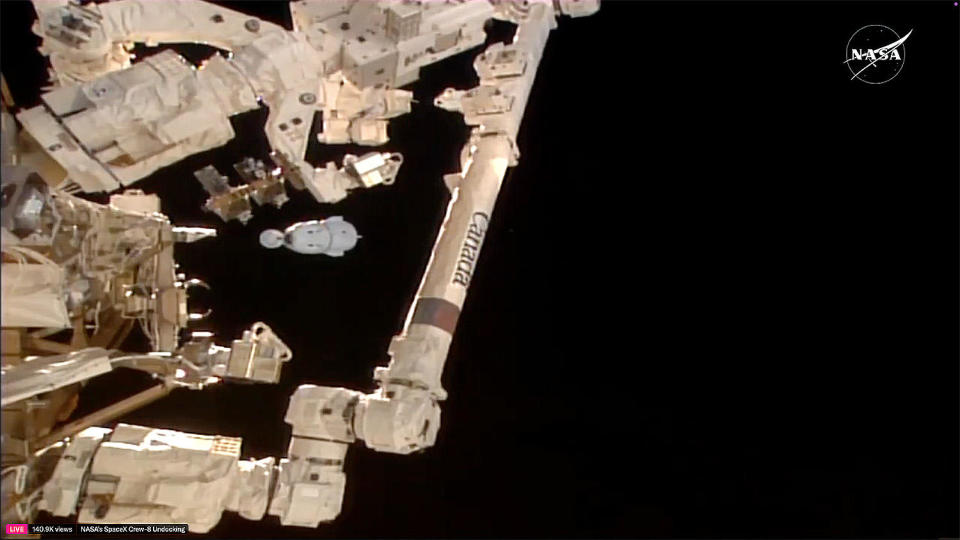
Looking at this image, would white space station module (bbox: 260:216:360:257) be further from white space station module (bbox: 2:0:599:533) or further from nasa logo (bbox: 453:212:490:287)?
nasa logo (bbox: 453:212:490:287)

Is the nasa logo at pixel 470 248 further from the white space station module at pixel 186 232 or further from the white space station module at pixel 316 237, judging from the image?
the white space station module at pixel 316 237

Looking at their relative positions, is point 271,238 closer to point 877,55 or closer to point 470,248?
point 470,248

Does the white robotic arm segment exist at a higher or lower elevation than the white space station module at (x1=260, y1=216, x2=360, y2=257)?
lower

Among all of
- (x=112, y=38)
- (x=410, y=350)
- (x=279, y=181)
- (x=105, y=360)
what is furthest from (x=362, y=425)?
(x=112, y=38)

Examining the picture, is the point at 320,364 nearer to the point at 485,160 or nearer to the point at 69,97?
the point at 485,160

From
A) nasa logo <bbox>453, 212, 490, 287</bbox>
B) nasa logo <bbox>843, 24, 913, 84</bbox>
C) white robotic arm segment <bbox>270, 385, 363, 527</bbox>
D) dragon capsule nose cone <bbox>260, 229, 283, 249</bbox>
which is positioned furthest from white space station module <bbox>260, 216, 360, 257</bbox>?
nasa logo <bbox>843, 24, 913, 84</bbox>
